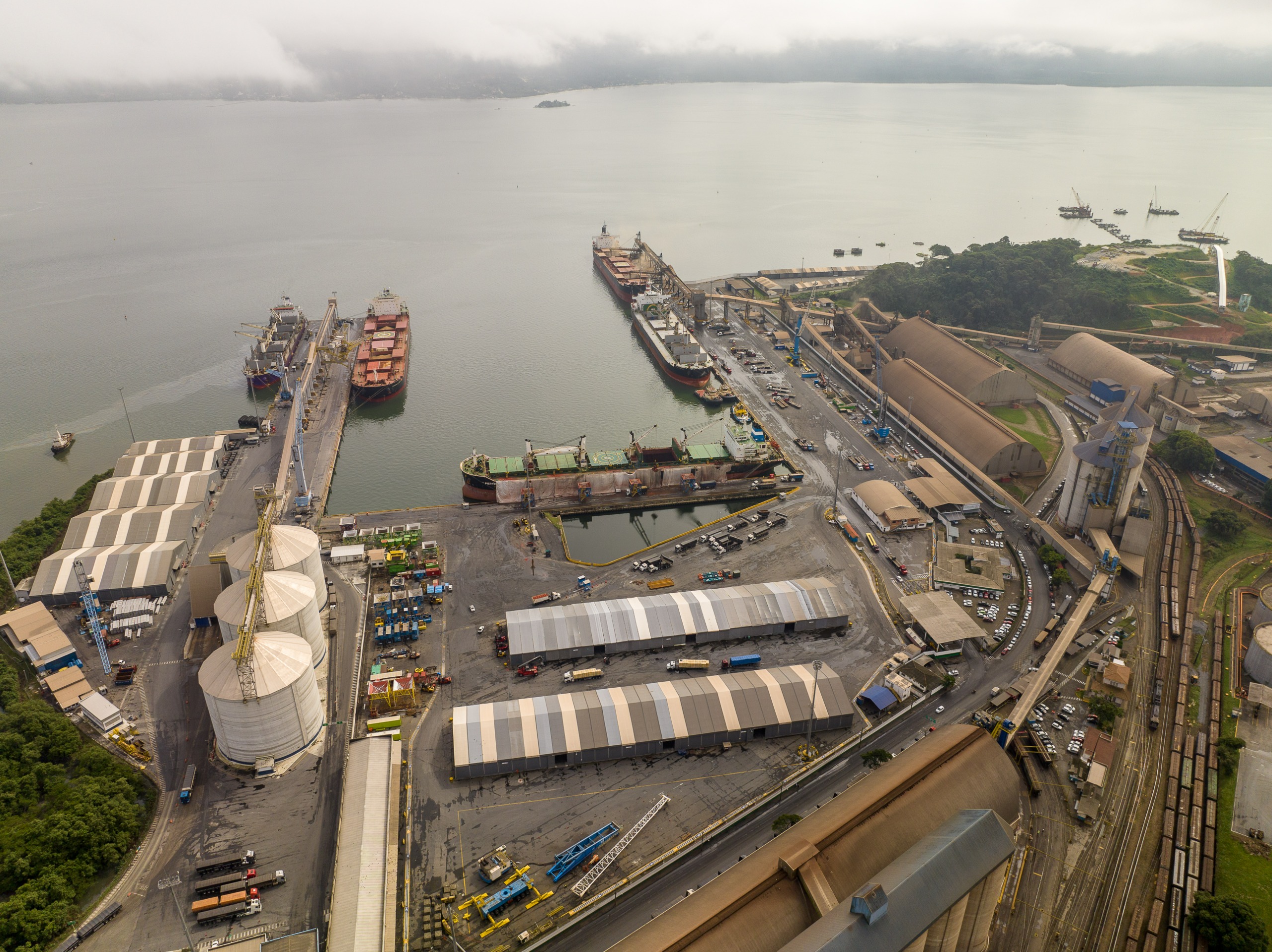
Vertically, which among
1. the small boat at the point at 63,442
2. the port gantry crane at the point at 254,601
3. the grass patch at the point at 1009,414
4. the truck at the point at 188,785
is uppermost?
the port gantry crane at the point at 254,601

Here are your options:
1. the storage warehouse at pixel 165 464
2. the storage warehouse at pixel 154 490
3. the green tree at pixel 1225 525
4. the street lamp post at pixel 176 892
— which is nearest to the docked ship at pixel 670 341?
the green tree at pixel 1225 525

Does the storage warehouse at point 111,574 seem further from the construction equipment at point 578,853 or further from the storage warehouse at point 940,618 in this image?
the storage warehouse at point 940,618

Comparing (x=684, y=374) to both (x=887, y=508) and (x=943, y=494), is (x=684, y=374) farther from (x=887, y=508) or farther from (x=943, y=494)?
(x=943, y=494)

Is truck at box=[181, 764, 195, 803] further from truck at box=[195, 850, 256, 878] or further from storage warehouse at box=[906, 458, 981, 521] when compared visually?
storage warehouse at box=[906, 458, 981, 521]

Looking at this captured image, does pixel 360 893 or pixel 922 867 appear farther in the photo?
pixel 360 893

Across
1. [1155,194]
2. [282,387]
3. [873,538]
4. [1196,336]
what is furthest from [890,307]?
[1155,194]

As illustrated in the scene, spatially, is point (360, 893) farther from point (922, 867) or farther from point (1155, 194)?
point (1155, 194)
